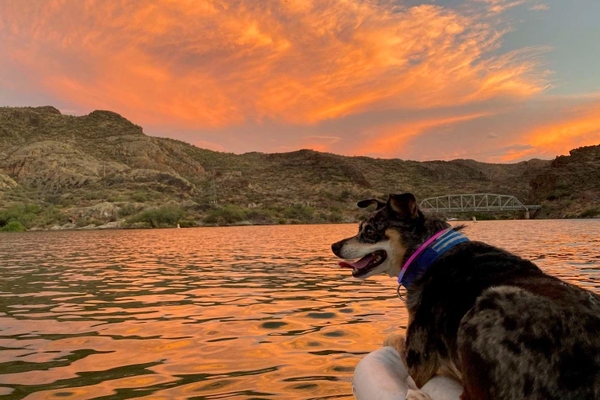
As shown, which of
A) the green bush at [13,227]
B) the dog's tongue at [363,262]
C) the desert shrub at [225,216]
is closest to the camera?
the dog's tongue at [363,262]

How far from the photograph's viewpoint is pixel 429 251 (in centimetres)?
568

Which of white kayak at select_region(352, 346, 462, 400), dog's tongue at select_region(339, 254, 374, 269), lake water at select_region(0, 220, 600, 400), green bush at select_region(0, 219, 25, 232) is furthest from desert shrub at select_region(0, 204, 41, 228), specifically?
white kayak at select_region(352, 346, 462, 400)

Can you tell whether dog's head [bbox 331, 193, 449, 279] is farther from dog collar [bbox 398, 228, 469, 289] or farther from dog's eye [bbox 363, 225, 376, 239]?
dog collar [bbox 398, 228, 469, 289]

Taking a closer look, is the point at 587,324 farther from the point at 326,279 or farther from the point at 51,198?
the point at 51,198

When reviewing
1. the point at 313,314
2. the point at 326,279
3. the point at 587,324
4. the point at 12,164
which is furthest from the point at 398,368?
the point at 12,164

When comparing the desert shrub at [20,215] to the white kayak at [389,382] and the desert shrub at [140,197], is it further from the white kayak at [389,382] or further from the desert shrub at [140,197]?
the white kayak at [389,382]

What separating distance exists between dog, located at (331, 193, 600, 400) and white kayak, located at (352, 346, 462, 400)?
0.51ft

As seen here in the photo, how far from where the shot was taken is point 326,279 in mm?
18219

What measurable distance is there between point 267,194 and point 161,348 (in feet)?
624

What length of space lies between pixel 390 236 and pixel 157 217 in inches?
5458

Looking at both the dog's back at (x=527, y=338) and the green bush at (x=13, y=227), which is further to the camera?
the green bush at (x=13, y=227)

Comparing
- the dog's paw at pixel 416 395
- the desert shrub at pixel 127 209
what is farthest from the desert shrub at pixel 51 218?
the dog's paw at pixel 416 395

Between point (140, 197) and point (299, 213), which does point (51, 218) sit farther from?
point (299, 213)

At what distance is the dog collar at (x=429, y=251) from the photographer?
563 cm
